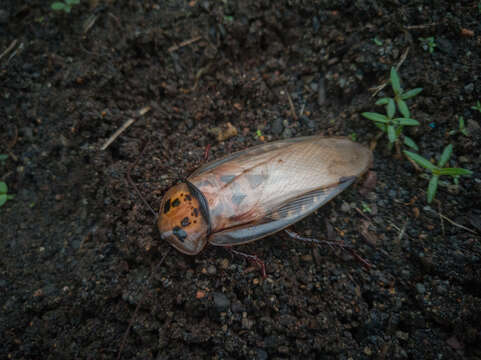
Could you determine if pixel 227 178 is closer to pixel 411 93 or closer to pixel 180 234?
pixel 180 234

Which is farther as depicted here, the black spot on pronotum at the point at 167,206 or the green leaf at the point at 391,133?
the green leaf at the point at 391,133

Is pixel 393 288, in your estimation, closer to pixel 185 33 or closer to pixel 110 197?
pixel 110 197

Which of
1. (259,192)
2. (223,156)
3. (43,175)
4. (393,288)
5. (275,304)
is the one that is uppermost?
(43,175)

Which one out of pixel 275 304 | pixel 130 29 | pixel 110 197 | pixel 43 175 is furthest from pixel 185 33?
pixel 275 304

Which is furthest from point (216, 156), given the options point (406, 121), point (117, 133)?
point (406, 121)

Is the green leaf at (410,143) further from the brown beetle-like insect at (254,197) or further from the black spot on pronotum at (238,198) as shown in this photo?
the black spot on pronotum at (238,198)

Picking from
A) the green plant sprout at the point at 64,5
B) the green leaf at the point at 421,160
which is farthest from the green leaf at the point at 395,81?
the green plant sprout at the point at 64,5

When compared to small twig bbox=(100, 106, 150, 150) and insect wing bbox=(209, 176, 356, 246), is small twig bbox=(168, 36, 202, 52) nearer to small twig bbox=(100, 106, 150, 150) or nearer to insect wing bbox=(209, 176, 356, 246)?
small twig bbox=(100, 106, 150, 150)
